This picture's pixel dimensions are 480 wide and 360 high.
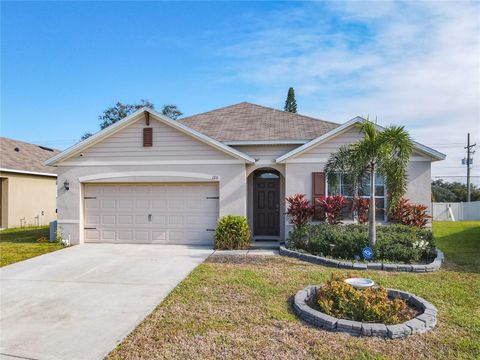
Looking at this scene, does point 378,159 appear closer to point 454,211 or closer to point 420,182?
point 420,182

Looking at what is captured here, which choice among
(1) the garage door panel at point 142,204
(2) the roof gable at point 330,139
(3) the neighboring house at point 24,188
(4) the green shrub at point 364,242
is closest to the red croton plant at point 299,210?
(4) the green shrub at point 364,242

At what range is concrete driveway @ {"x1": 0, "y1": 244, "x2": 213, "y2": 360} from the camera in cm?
456

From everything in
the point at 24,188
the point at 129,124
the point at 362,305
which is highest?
the point at 129,124

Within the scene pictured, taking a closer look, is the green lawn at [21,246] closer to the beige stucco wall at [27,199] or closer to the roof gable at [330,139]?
the beige stucco wall at [27,199]

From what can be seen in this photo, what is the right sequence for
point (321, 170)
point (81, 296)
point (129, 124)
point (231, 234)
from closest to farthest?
point (81, 296) → point (231, 234) → point (321, 170) → point (129, 124)

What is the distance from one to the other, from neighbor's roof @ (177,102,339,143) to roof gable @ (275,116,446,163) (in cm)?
86

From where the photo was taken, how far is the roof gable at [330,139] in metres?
11.0

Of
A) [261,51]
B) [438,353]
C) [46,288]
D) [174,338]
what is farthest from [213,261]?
[261,51]

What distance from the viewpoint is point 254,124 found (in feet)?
46.2

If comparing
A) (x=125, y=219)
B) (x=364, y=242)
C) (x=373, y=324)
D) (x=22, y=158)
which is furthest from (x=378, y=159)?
(x=22, y=158)


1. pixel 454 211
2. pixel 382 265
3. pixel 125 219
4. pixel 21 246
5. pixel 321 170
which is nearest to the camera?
pixel 382 265

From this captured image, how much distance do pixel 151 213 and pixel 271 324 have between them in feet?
26.8

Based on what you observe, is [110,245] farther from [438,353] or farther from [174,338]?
[438,353]

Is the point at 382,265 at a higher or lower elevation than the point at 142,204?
lower
